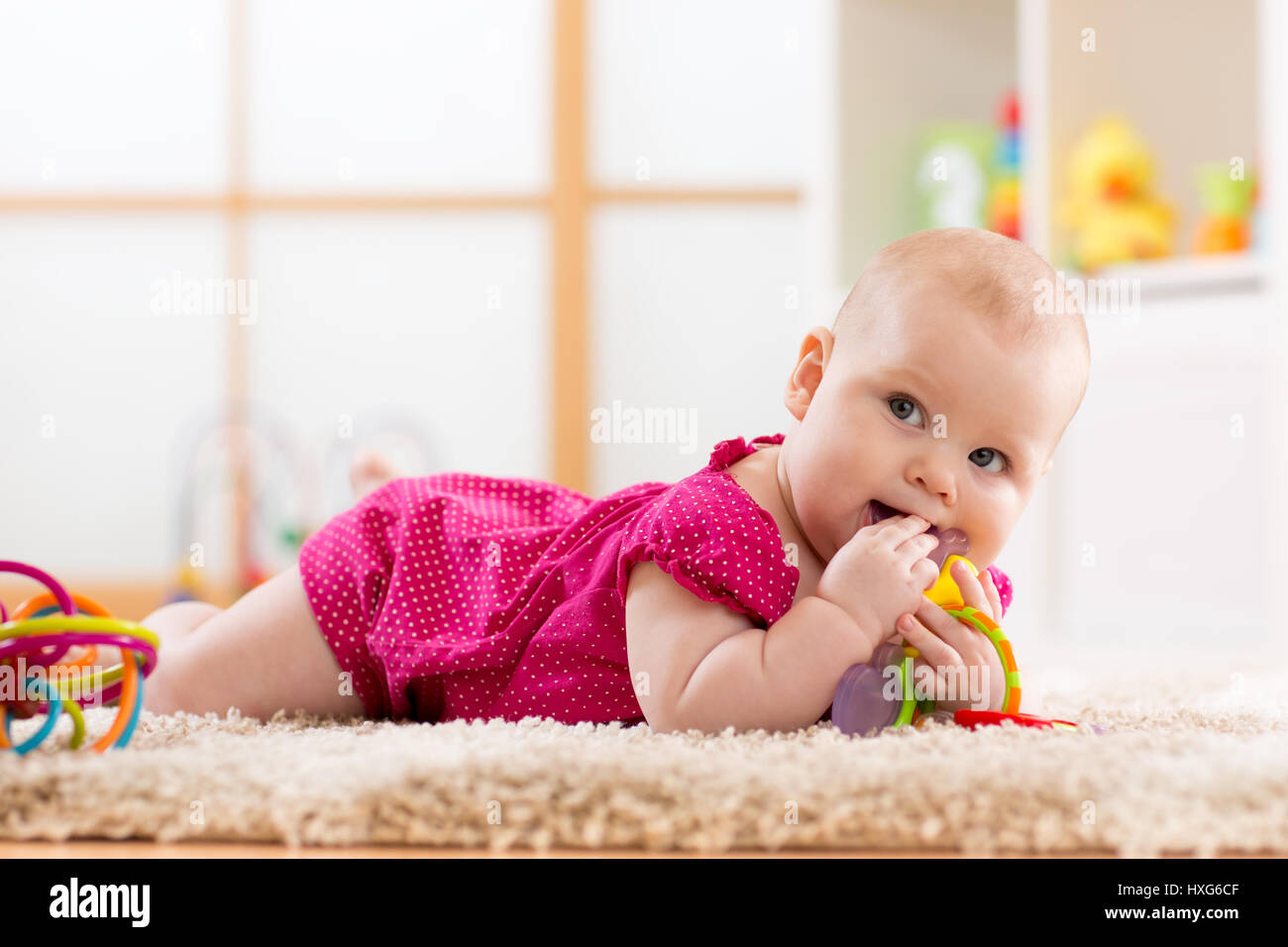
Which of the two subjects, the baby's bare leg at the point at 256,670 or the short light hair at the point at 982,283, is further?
the baby's bare leg at the point at 256,670

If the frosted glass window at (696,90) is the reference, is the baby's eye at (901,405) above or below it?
below

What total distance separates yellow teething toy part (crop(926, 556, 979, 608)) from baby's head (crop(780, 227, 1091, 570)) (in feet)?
0.10

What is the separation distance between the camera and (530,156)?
12.1 ft

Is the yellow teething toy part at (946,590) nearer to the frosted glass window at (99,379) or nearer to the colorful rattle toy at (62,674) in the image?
the colorful rattle toy at (62,674)

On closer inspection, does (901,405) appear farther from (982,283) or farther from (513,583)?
(513,583)

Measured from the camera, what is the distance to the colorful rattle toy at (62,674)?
706 mm

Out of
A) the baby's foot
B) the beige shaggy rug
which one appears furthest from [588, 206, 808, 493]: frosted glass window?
the beige shaggy rug

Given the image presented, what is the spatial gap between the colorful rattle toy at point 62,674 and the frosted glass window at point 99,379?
3.08 metres

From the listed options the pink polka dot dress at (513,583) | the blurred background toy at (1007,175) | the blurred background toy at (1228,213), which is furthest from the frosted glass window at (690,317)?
the pink polka dot dress at (513,583)

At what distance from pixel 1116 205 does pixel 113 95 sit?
2.92 m

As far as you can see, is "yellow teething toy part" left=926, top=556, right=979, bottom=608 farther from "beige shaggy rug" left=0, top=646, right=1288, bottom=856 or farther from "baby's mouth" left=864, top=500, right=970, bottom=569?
"beige shaggy rug" left=0, top=646, right=1288, bottom=856
